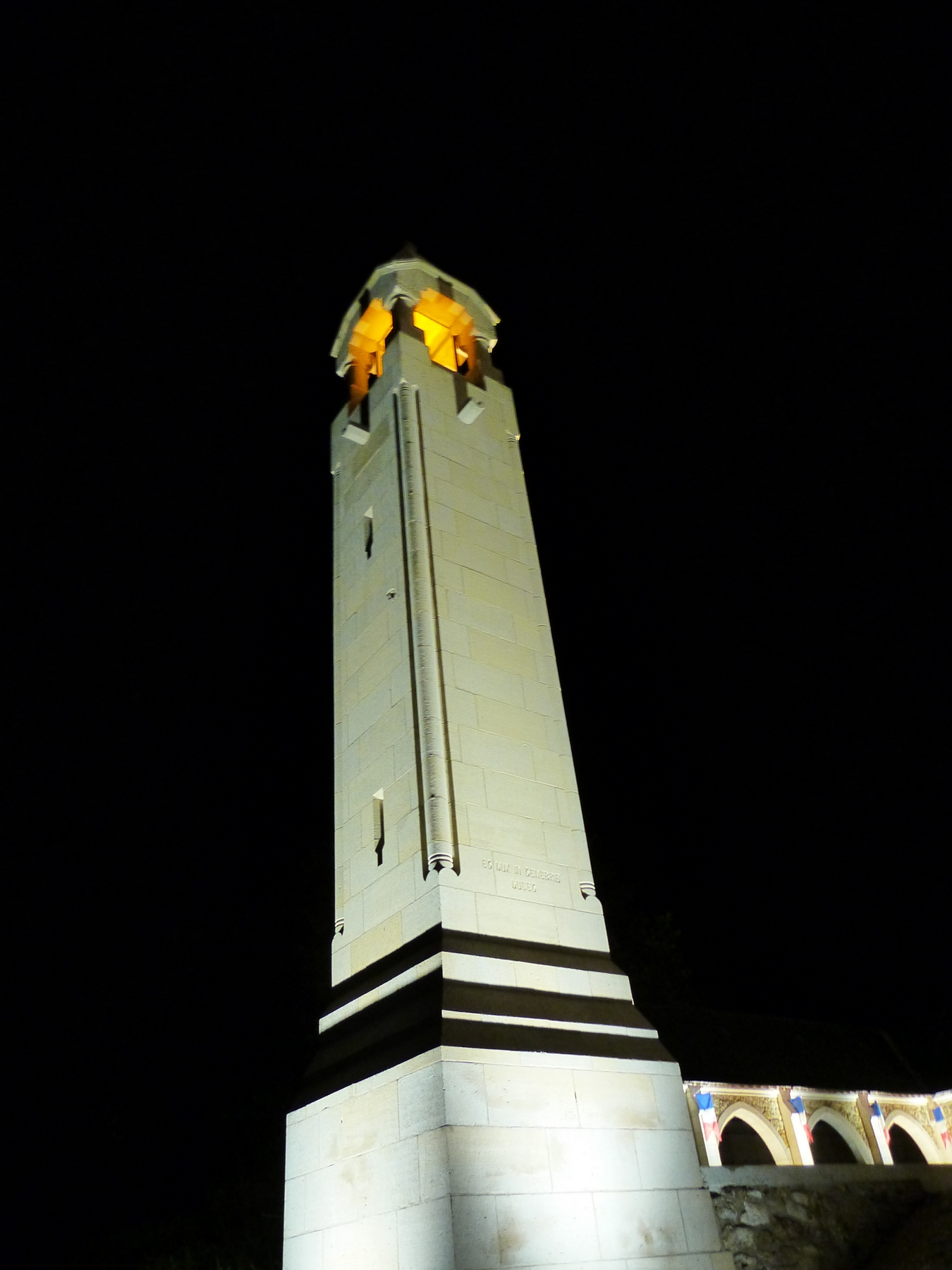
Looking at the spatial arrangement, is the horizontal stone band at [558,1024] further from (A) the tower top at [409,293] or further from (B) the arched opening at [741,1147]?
(A) the tower top at [409,293]

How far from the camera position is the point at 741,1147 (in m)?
15.3

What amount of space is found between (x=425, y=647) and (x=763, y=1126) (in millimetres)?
8155

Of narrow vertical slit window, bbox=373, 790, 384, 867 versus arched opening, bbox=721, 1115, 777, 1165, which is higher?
narrow vertical slit window, bbox=373, 790, 384, 867

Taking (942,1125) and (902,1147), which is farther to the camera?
(902,1147)

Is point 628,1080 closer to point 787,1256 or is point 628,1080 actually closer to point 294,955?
point 787,1256

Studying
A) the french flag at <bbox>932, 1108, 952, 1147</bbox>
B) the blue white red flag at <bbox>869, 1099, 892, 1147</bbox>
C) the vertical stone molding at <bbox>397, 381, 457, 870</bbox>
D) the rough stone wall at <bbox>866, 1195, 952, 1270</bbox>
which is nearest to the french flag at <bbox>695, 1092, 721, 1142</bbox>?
the rough stone wall at <bbox>866, 1195, 952, 1270</bbox>

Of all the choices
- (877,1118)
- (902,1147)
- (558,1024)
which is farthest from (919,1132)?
(558,1024)

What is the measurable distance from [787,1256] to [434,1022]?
5027mm

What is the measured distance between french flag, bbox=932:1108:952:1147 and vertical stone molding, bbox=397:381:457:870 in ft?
38.5

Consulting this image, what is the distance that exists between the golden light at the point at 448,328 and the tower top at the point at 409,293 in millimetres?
108

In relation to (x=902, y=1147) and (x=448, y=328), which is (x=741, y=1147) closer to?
(x=902, y=1147)

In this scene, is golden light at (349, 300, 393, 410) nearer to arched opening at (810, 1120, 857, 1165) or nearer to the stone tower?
the stone tower

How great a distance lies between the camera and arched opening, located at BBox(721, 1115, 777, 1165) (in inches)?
592

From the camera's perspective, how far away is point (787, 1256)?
8922mm
